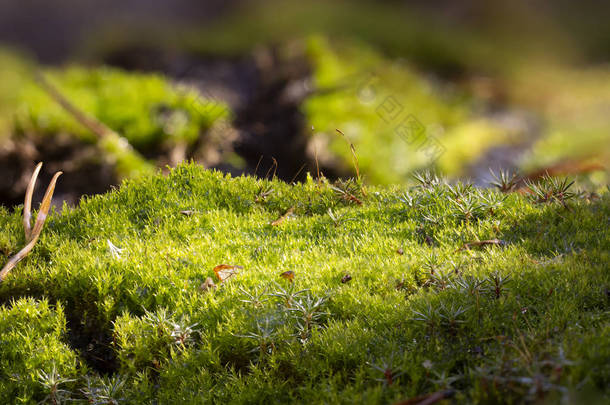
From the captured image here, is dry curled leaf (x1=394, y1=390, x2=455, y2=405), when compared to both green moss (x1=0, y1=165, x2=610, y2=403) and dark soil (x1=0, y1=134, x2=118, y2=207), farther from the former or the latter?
dark soil (x1=0, y1=134, x2=118, y2=207)

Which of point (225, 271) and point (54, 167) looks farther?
point (54, 167)

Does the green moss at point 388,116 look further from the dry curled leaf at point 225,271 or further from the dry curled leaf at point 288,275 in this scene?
the dry curled leaf at point 225,271

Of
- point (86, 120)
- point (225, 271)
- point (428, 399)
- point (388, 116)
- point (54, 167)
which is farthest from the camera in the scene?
point (388, 116)

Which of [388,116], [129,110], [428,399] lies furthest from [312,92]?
[428,399]

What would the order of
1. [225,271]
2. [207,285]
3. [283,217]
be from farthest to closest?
[283,217], [225,271], [207,285]

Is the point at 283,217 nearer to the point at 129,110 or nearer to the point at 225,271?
the point at 225,271

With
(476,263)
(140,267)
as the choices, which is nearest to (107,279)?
(140,267)

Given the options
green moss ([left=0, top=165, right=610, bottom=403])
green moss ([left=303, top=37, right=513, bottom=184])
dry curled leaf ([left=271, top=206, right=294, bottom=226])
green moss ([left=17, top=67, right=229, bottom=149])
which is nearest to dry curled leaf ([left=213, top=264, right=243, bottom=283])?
green moss ([left=0, top=165, right=610, bottom=403])

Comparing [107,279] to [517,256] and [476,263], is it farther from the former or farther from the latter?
A: [517,256]

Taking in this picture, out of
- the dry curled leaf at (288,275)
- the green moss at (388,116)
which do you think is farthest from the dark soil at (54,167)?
the dry curled leaf at (288,275)
